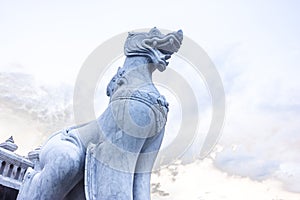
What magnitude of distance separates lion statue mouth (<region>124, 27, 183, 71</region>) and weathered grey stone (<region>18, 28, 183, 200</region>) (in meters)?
0.05

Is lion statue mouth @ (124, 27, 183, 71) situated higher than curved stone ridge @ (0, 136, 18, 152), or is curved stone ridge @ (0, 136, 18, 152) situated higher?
curved stone ridge @ (0, 136, 18, 152)

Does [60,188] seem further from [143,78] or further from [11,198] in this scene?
[11,198]

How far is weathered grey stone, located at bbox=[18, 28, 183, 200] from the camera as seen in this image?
166 inches

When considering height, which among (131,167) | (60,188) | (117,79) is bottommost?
(60,188)

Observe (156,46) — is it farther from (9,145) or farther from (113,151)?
(9,145)

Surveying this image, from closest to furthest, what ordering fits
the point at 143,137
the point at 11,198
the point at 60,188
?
the point at 60,188, the point at 143,137, the point at 11,198

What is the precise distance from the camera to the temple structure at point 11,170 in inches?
308

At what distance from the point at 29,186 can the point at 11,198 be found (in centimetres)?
402

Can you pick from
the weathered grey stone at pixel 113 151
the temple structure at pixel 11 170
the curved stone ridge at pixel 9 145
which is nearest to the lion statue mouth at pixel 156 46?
the weathered grey stone at pixel 113 151

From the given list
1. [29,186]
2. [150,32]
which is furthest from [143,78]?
[29,186]

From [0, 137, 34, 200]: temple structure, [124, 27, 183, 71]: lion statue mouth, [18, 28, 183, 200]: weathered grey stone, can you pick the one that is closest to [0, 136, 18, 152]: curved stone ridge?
[0, 137, 34, 200]: temple structure

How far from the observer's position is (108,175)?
4270 mm

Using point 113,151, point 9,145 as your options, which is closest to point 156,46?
point 113,151

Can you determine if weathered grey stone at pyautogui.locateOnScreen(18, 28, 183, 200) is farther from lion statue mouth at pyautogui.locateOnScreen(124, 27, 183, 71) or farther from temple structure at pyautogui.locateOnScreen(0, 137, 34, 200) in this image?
temple structure at pyautogui.locateOnScreen(0, 137, 34, 200)
